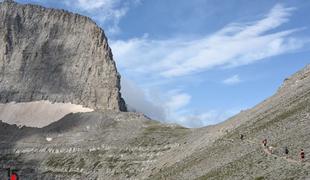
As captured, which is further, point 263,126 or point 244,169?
point 263,126

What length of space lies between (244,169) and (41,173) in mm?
106910

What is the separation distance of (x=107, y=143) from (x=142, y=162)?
31.7 m

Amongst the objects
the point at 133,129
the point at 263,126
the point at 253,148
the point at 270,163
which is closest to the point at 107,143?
the point at 133,129

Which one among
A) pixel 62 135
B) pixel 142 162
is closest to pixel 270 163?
pixel 142 162

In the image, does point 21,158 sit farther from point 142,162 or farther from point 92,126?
point 142,162

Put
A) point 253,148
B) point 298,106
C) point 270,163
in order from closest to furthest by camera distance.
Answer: point 270,163
point 253,148
point 298,106

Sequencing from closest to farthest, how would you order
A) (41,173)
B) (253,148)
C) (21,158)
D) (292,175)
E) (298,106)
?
(292,175), (253,148), (298,106), (41,173), (21,158)

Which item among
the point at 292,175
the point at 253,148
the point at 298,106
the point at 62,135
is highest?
the point at 62,135

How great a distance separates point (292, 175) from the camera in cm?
5019

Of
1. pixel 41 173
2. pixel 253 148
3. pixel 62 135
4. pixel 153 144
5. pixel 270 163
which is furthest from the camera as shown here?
pixel 62 135

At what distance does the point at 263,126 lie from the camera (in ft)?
285

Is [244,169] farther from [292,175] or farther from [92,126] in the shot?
[92,126]

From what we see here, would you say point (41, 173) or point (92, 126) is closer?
point (41, 173)

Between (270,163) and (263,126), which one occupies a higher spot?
(263,126)
